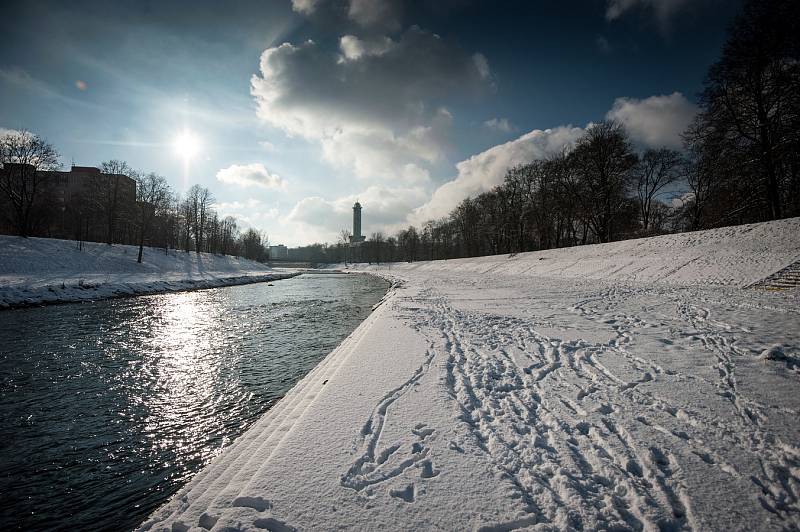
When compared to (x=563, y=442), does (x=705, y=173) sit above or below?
above

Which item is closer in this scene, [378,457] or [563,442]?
[378,457]

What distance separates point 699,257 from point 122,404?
24.5m

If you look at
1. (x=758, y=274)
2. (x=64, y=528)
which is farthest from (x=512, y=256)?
(x=64, y=528)

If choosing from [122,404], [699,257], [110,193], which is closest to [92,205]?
[110,193]

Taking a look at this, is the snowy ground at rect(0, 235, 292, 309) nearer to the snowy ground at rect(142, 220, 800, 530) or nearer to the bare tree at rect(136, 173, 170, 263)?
the bare tree at rect(136, 173, 170, 263)

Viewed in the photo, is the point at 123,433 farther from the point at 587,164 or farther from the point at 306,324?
the point at 587,164

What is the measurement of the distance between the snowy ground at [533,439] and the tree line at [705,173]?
666 inches

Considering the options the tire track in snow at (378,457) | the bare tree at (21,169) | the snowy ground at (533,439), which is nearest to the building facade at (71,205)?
the bare tree at (21,169)

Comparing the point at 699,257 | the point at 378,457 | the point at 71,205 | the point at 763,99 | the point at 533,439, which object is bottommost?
the point at 378,457

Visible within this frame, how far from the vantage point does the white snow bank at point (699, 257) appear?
12.9 m

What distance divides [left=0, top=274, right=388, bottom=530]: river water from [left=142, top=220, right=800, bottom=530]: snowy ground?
830 mm

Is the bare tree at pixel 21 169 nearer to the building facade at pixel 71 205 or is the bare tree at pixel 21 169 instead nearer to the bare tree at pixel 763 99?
→ the building facade at pixel 71 205

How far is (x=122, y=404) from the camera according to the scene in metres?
4.84

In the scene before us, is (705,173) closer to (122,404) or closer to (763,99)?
(763,99)
